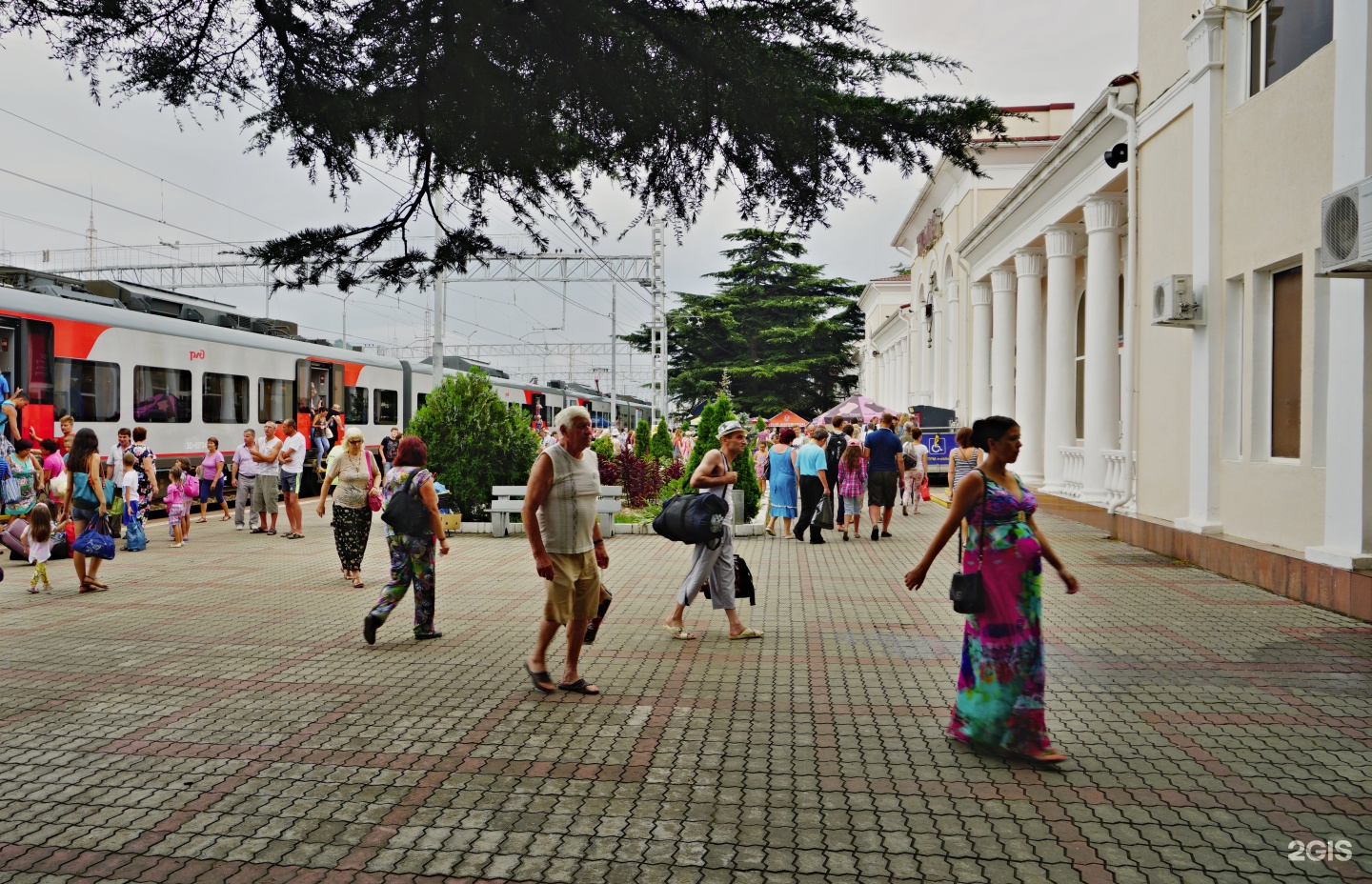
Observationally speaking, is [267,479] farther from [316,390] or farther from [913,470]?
[913,470]

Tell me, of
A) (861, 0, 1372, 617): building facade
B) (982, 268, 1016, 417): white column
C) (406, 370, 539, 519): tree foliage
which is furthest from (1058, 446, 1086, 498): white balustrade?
(406, 370, 539, 519): tree foliage

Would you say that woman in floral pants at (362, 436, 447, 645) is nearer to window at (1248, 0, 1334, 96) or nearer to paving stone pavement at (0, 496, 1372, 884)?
paving stone pavement at (0, 496, 1372, 884)

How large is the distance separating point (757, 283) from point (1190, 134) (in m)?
40.9

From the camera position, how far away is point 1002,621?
486cm

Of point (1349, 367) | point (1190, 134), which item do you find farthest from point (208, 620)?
point (1190, 134)

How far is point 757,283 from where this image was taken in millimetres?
52656

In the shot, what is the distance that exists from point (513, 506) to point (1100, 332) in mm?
9561

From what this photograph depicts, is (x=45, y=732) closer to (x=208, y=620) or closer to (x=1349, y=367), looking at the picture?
(x=208, y=620)

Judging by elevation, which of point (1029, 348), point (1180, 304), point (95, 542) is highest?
point (1029, 348)

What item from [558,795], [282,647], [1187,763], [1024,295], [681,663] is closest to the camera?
[558,795]

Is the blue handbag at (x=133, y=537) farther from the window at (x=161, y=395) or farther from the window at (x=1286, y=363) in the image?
the window at (x=1286, y=363)

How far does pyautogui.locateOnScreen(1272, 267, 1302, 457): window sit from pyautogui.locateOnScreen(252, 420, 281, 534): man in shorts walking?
13109mm

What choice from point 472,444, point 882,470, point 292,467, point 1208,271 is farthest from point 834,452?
point 292,467

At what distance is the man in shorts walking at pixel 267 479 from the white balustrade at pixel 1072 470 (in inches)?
498
